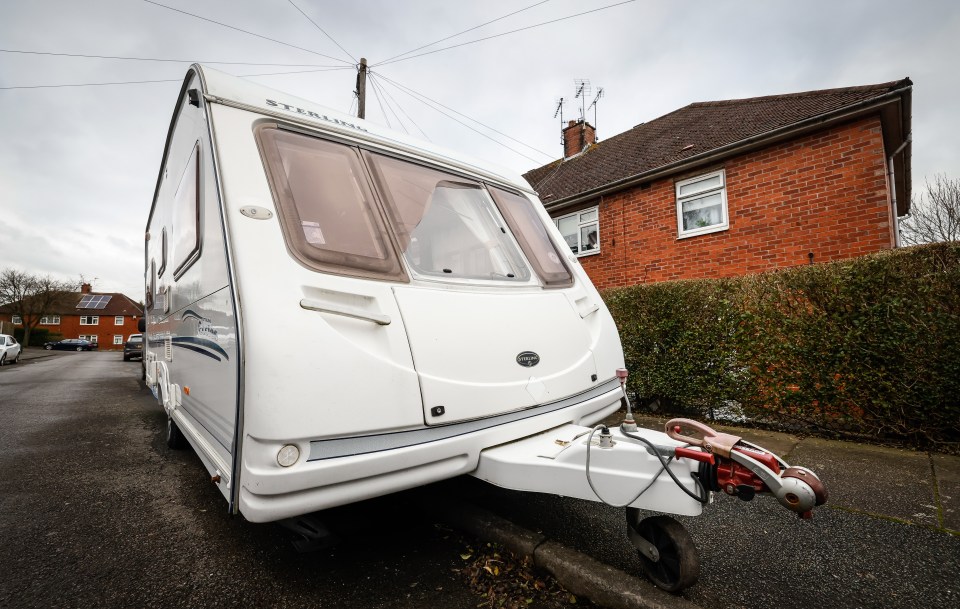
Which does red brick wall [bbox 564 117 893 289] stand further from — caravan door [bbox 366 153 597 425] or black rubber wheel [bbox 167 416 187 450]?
black rubber wheel [bbox 167 416 187 450]

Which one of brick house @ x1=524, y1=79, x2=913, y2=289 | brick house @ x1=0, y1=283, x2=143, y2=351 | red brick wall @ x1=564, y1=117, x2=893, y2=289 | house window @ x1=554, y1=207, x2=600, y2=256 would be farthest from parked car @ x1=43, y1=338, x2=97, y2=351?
red brick wall @ x1=564, y1=117, x2=893, y2=289

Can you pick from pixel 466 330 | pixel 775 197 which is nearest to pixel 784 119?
pixel 775 197

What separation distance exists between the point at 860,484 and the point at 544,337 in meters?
2.38

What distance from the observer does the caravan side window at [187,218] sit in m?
2.40

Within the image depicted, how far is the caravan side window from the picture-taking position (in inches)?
94.4

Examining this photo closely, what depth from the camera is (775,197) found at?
28.2 ft

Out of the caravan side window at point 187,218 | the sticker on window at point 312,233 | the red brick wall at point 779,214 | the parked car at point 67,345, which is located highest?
the red brick wall at point 779,214

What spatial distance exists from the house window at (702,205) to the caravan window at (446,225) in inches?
327

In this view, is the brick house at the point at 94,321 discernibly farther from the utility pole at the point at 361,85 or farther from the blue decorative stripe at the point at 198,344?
the blue decorative stripe at the point at 198,344

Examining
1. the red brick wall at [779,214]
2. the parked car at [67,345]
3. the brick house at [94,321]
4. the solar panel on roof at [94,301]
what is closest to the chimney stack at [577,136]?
the red brick wall at [779,214]

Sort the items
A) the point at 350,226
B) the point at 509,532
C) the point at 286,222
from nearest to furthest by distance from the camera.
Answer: the point at 286,222, the point at 350,226, the point at 509,532

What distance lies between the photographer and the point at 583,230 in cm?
1226

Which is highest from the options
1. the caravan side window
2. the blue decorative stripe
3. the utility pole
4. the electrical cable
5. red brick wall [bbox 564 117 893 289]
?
the utility pole

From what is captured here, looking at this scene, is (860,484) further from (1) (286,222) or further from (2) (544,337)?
(1) (286,222)
